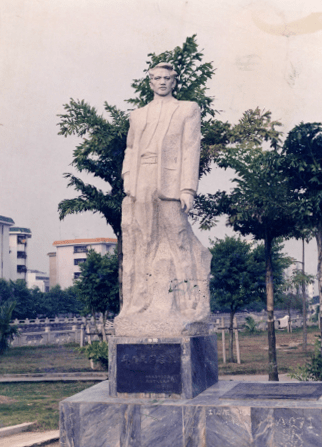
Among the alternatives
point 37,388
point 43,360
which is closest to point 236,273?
point 43,360

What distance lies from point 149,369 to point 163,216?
1790mm

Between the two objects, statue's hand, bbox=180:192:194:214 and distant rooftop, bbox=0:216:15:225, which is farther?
distant rooftop, bbox=0:216:15:225

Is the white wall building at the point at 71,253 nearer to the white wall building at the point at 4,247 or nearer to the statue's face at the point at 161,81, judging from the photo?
the white wall building at the point at 4,247

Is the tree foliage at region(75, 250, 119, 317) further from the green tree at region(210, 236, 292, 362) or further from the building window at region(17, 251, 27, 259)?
the building window at region(17, 251, 27, 259)

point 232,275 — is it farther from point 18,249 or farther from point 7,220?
point 18,249

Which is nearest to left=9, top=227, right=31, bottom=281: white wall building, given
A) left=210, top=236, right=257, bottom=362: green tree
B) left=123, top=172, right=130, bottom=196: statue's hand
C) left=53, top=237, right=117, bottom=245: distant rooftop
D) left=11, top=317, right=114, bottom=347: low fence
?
left=53, top=237, right=117, bottom=245: distant rooftop

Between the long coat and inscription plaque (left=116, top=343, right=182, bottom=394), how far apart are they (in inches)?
70.1

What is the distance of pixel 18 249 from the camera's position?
196 feet

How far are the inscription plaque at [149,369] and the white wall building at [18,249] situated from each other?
54953mm

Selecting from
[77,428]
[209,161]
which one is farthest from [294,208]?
[77,428]

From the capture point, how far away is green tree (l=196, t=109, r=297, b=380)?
12984mm

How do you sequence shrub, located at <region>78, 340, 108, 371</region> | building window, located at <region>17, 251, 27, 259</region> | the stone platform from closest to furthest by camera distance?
1. the stone platform
2. shrub, located at <region>78, 340, 108, 371</region>
3. building window, located at <region>17, 251, 27, 259</region>

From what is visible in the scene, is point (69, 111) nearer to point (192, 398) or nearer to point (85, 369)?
point (85, 369)

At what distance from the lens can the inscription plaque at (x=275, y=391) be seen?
538cm
